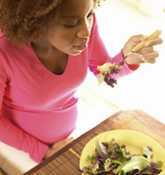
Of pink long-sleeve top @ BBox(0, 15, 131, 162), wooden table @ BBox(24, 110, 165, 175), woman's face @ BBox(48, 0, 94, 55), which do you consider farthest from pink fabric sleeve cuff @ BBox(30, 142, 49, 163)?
woman's face @ BBox(48, 0, 94, 55)

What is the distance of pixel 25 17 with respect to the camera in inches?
32.8

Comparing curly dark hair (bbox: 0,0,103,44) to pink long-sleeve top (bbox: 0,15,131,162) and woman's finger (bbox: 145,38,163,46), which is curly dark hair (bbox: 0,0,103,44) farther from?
woman's finger (bbox: 145,38,163,46)

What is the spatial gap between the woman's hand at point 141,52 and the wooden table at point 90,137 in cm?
15

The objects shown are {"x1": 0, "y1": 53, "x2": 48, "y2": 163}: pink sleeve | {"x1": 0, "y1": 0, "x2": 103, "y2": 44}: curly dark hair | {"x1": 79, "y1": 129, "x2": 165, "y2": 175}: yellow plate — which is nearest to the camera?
{"x1": 0, "y1": 0, "x2": 103, "y2": 44}: curly dark hair

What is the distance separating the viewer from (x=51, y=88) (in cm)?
102

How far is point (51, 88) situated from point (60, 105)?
0.15m

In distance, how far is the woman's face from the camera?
84 centimetres

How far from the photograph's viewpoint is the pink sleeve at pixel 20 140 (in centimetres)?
107

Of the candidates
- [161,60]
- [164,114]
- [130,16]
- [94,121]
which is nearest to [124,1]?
[130,16]

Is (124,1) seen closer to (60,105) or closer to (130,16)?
(130,16)

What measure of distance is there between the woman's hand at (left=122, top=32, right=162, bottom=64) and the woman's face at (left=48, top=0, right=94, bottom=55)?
0.17m

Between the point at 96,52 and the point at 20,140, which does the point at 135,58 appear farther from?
the point at 20,140

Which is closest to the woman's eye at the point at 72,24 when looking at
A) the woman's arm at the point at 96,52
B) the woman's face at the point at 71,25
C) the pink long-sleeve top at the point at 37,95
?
the woman's face at the point at 71,25

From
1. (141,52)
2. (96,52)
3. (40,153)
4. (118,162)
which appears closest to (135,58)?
(141,52)
